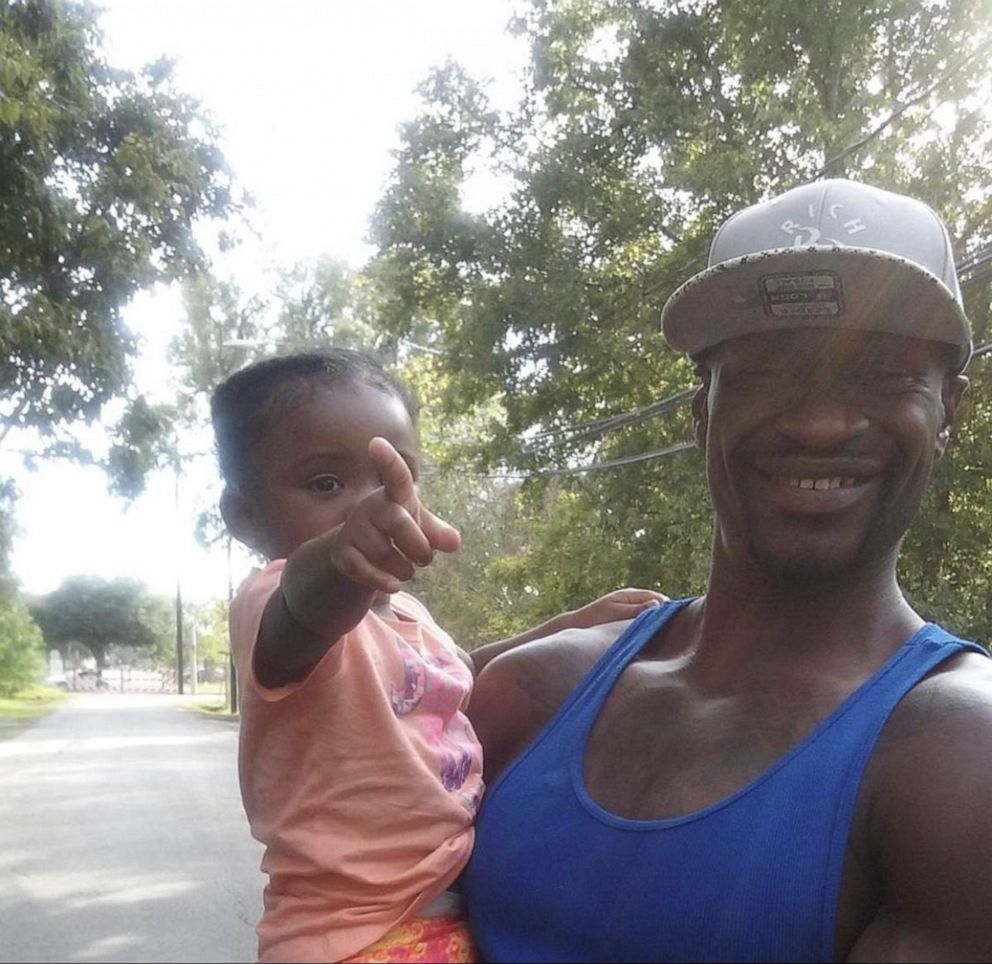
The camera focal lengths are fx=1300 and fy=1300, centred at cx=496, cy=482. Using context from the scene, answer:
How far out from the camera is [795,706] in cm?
108

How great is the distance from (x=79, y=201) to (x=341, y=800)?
3.85 metres

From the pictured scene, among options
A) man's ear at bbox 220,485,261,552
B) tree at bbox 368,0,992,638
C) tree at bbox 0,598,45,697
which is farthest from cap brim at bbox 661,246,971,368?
tree at bbox 368,0,992,638

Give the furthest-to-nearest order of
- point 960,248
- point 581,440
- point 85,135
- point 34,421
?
point 581,440 → point 960,248 → point 85,135 → point 34,421

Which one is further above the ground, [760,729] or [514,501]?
[514,501]

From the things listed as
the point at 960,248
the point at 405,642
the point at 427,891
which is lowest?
the point at 427,891

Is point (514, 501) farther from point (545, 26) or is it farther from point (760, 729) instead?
point (760, 729)

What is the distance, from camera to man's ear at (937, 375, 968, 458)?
1.10m

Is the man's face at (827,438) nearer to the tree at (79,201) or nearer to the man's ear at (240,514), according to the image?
the man's ear at (240,514)

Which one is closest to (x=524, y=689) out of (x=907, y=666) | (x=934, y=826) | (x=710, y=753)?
(x=710, y=753)

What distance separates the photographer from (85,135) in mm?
5219

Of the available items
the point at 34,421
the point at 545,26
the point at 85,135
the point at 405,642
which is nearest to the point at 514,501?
the point at 545,26

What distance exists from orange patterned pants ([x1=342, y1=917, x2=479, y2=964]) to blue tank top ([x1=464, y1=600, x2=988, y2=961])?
17 millimetres

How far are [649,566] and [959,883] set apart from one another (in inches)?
317

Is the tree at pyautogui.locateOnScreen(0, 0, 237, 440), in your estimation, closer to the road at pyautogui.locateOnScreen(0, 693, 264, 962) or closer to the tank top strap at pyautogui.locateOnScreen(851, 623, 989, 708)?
the road at pyautogui.locateOnScreen(0, 693, 264, 962)
